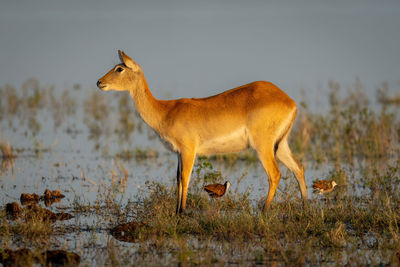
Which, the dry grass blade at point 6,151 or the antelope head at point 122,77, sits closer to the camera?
the antelope head at point 122,77

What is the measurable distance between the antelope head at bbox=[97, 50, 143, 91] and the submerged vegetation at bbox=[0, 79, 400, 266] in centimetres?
49

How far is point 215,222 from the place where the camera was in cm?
729

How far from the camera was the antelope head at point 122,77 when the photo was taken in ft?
29.4

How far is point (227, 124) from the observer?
8492mm

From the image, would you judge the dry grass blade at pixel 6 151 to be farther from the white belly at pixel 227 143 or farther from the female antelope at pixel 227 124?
the white belly at pixel 227 143

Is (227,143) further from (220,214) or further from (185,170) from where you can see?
(220,214)

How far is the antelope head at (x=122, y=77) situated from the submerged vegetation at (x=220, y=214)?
494 millimetres

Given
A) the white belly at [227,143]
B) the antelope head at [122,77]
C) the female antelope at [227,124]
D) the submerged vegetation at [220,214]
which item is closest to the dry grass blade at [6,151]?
the submerged vegetation at [220,214]

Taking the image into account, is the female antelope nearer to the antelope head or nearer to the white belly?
the white belly

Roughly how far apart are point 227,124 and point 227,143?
30 cm

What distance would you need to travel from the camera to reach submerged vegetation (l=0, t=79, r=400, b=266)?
6.26m

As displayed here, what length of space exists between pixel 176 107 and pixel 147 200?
1592 mm

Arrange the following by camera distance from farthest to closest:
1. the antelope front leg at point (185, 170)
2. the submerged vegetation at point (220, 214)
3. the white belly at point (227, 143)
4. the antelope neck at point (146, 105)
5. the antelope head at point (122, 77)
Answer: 1. the antelope head at point (122, 77)
2. the antelope neck at point (146, 105)
3. the white belly at point (227, 143)
4. the antelope front leg at point (185, 170)
5. the submerged vegetation at point (220, 214)

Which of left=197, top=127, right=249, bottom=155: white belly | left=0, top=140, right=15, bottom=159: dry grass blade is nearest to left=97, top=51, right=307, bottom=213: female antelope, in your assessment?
left=197, top=127, right=249, bottom=155: white belly
